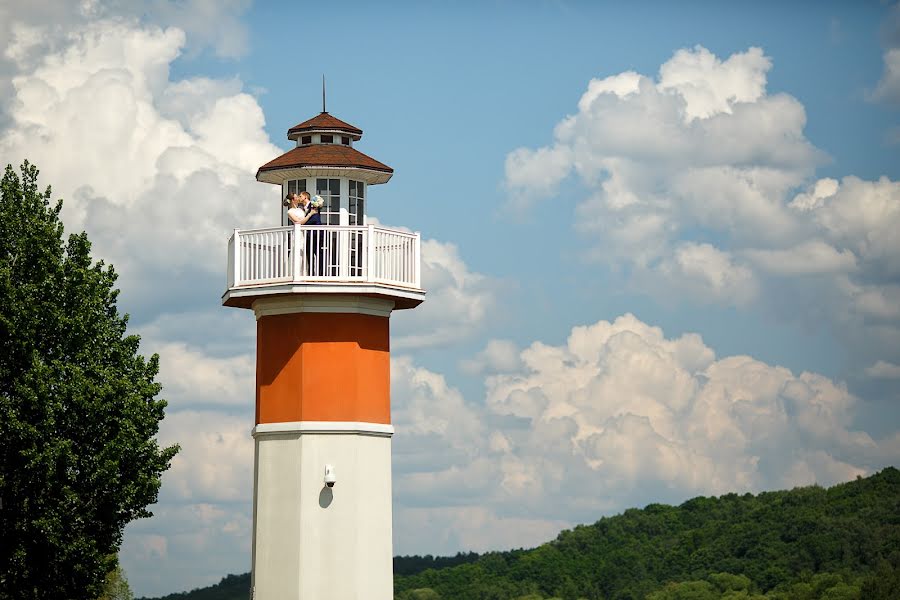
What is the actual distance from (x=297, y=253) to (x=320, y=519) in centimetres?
501

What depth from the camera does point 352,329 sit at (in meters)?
29.2

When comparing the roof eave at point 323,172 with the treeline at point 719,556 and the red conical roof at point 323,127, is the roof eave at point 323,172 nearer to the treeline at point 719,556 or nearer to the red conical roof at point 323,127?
the red conical roof at point 323,127

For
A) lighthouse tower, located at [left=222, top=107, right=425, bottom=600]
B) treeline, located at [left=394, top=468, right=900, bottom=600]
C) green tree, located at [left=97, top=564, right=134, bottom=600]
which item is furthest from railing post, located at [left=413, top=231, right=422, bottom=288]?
treeline, located at [left=394, top=468, right=900, bottom=600]

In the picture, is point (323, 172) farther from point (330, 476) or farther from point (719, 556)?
point (719, 556)

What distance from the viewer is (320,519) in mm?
28266

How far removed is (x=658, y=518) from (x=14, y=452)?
13175cm

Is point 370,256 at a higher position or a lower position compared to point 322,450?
higher

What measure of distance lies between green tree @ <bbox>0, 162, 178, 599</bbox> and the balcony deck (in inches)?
160

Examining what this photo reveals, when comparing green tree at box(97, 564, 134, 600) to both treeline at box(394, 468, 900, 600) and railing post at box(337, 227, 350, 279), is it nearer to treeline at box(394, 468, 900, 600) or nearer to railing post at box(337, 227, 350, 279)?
railing post at box(337, 227, 350, 279)

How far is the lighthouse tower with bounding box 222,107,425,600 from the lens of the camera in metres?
28.2

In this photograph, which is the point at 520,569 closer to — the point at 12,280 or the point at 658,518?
the point at 658,518

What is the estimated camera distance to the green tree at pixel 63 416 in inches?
1195

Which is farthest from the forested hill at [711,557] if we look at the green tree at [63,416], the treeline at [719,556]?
the green tree at [63,416]

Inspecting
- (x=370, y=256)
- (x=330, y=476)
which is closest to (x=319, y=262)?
(x=370, y=256)
